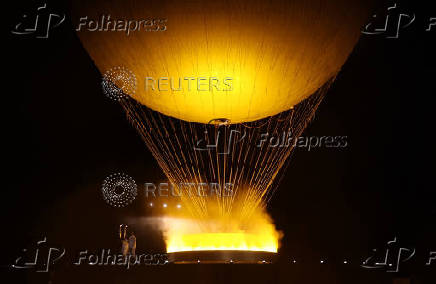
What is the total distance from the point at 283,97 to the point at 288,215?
4.24 metres

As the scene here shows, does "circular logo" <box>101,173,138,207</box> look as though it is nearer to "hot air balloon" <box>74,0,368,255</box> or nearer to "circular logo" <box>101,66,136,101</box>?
"hot air balloon" <box>74,0,368,255</box>

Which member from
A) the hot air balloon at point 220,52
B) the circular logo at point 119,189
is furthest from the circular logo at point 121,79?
the circular logo at point 119,189

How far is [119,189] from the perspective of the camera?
10273 millimetres

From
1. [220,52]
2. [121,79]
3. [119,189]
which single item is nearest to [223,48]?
[220,52]

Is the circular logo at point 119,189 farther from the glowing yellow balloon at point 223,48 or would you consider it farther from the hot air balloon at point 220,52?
the glowing yellow balloon at point 223,48

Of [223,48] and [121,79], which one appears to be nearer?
[223,48]

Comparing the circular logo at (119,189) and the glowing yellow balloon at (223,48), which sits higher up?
the glowing yellow balloon at (223,48)

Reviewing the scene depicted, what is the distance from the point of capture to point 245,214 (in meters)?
8.49

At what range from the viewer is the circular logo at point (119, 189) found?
33.6ft

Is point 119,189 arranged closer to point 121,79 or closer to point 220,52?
point 121,79

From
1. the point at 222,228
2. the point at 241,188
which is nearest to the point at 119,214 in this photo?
the point at 241,188

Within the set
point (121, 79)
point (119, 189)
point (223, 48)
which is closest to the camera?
point (223, 48)

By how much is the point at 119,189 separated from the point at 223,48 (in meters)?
5.13

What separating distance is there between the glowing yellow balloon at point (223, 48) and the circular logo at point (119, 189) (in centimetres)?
298
